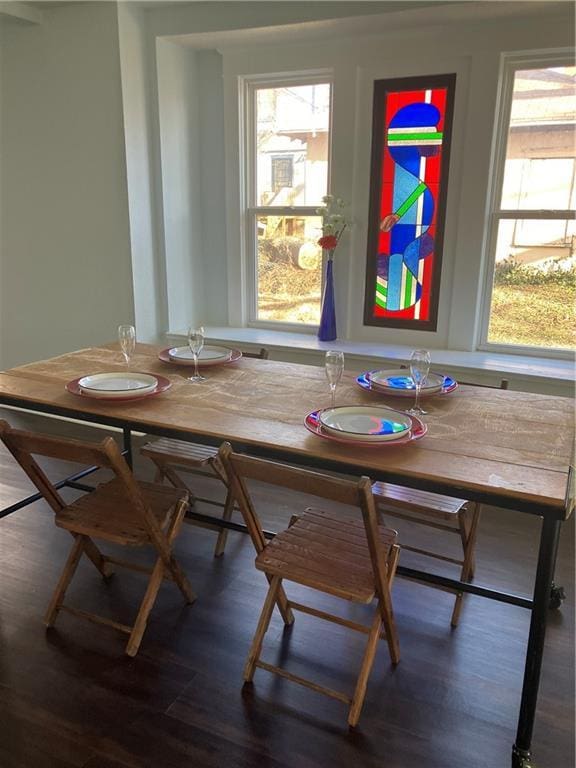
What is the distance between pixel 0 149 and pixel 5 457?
2.09 metres

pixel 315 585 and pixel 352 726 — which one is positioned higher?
pixel 315 585

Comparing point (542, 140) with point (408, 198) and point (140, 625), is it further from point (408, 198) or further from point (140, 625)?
point (140, 625)

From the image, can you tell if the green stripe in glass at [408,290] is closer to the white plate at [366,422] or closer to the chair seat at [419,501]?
the chair seat at [419,501]

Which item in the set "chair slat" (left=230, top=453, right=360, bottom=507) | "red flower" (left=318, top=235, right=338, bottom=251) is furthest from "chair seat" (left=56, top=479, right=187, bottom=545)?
"red flower" (left=318, top=235, right=338, bottom=251)

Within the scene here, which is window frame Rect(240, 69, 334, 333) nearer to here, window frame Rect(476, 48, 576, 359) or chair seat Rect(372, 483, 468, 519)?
window frame Rect(476, 48, 576, 359)

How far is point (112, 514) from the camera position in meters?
2.14

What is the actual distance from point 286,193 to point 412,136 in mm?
910

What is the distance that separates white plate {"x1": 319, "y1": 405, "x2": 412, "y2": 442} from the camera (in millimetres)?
1726

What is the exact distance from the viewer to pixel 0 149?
3992 mm

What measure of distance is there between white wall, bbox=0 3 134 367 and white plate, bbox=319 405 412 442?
2.29 m

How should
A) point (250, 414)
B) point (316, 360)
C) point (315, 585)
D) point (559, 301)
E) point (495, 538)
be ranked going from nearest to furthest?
A: point (315, 585)
point (250, 414)
point (495, 538)
point (559, 301)
point (316, 360)

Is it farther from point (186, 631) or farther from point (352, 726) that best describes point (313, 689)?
point (186, 631)

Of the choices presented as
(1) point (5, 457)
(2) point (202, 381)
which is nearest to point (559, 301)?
(2) point (202, 381)

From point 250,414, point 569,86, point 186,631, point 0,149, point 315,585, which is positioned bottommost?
point 186,631
